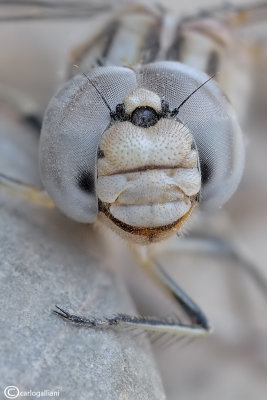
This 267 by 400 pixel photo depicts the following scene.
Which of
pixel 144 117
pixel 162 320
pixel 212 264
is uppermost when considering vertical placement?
pixel 144 117

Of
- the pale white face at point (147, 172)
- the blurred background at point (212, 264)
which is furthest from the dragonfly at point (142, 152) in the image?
the blurred background at point (212, 264)

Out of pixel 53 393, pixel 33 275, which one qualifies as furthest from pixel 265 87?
pixel 53 393

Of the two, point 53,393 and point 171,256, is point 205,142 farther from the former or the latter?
point 171,256

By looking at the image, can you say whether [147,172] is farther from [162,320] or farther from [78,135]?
[162,320]

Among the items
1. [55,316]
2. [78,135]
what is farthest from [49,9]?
[55,316]

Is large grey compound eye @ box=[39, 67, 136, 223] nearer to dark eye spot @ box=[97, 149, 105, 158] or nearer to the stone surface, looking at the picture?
dark eye spot @ box=[97, 149, 105, 158]
